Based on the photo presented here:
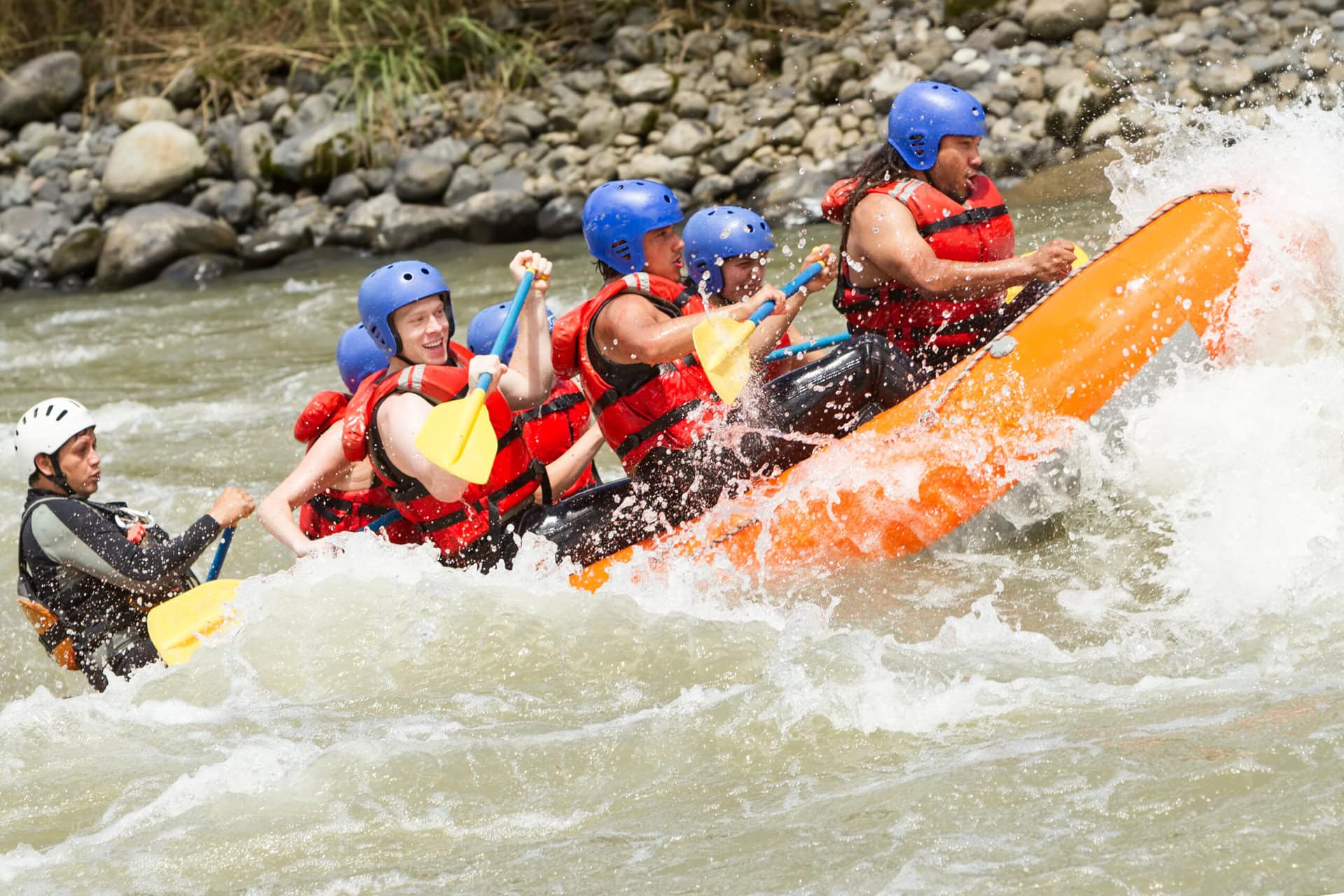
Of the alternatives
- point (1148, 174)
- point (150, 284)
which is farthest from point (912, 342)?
point (150, 284)

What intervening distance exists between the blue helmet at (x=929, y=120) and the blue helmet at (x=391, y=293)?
173cm

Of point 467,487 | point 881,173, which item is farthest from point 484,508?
point 881,173

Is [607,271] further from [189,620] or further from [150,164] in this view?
[150,164]

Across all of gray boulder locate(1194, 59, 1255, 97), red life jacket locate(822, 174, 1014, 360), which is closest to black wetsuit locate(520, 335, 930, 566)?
red life jacket locate(822, 174, 1014, 360)

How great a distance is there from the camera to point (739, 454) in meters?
5.03

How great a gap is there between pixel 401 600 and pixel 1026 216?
6723 millimetres

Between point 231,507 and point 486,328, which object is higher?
point 486,328

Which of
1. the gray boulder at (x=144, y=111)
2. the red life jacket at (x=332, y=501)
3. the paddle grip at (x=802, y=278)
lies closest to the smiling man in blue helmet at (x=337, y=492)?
the red life jacket at (x=332, y=501)

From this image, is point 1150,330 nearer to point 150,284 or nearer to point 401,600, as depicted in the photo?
point 401,600

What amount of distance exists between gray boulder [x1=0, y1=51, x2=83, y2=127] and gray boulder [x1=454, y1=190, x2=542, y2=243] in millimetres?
4968

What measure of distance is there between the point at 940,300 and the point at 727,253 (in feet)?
2.84

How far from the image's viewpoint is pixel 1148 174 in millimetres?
5934

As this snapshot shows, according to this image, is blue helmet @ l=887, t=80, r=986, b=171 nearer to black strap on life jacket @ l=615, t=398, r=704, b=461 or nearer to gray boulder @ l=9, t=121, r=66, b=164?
black strap on life jacket @ l=615, t=398, r=704, b=461

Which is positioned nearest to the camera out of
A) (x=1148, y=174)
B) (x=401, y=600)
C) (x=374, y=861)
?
(x=374, y=861)
